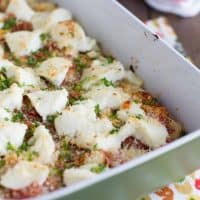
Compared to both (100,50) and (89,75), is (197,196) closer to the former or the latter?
(89,75)

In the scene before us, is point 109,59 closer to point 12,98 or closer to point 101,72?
point 101,72

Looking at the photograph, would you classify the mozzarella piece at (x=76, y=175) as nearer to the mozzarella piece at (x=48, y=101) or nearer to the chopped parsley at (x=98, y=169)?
the chopped parsley at (x=98, y=169)

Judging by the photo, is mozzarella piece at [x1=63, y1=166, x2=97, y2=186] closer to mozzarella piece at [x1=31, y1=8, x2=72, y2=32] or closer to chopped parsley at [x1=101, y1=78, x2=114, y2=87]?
chopped parsley at [x1=101, y1=78, x2=114, y2=87]

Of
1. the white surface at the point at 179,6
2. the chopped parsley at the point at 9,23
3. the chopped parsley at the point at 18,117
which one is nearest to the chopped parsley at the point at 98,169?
the chopped parsley at the point at 18,117

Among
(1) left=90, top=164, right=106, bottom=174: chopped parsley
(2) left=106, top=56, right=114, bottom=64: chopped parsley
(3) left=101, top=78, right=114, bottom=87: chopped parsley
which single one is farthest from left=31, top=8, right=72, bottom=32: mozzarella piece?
(1) left=90, top=164, right=106, bottom=174: chopped parsley

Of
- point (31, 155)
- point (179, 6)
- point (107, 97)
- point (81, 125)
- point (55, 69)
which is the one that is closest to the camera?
point (31, 155)

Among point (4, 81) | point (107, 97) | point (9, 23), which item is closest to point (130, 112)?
point (107, 97)
